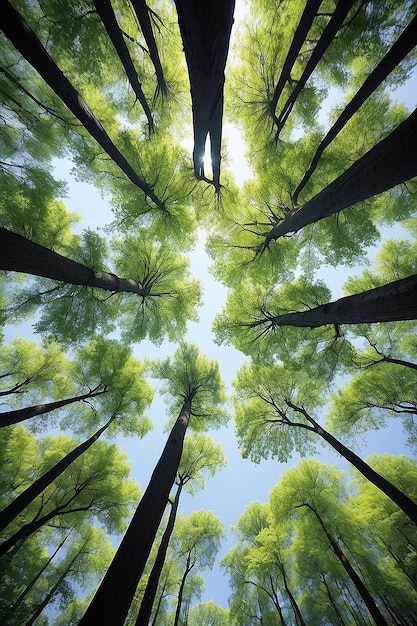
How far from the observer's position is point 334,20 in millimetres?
5312

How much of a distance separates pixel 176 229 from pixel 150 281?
2.30 m

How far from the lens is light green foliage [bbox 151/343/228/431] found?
33.7 feet

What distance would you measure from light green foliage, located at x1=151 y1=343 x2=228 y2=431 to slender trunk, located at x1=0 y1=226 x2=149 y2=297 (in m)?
5.53

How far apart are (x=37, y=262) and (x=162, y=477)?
437cm

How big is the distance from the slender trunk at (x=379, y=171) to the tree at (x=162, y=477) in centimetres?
587

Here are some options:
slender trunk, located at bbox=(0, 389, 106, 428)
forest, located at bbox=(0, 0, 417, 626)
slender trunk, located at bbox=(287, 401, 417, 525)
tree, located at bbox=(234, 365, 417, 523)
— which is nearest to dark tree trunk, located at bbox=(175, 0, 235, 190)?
forest, located at bbox=(0, 0, 417, 626)

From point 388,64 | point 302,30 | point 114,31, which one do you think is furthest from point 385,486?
point 114,31

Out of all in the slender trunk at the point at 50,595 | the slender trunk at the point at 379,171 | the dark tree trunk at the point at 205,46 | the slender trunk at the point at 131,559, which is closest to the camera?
the slender trunk at the point at 131,559

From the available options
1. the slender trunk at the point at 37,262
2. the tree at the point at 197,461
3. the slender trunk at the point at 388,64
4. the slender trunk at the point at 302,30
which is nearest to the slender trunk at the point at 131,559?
the slender trunk at the point at 37,262

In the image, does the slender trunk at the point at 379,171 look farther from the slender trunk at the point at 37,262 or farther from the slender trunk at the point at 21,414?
the slender trunk at the point at 21,414

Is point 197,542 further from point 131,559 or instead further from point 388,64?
point 388,64

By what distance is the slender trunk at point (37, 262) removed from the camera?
3.54m

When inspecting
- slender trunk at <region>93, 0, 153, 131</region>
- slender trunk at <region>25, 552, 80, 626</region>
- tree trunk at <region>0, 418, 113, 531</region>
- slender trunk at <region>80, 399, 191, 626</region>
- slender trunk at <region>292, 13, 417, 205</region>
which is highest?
slender trunk at <region>25, 552, 80, 626</region>

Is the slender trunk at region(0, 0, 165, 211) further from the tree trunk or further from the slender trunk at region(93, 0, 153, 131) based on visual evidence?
the tree trunk
